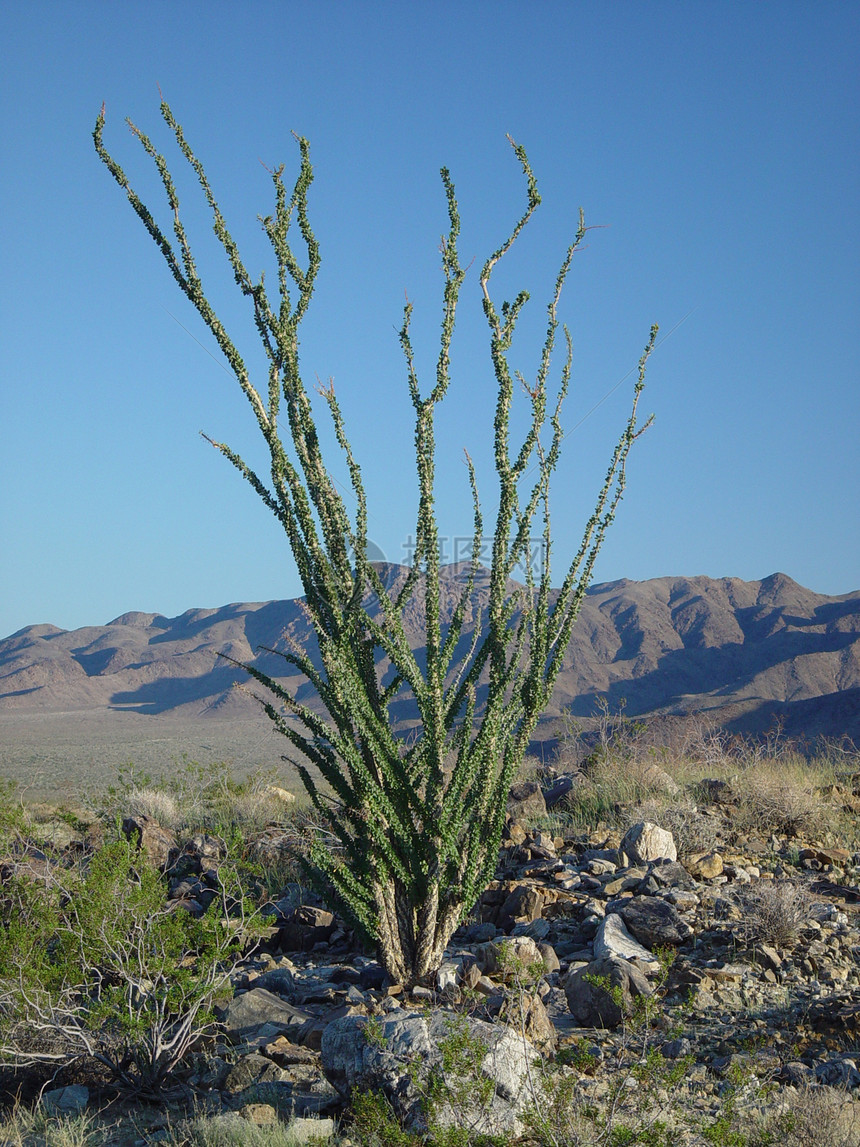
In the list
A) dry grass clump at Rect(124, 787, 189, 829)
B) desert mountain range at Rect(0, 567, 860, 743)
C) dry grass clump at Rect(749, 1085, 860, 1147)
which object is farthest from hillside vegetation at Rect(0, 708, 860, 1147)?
desert mountain range at Rect(0, 567, 860, 743)

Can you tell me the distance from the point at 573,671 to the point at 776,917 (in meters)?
50.3

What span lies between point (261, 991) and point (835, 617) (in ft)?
176

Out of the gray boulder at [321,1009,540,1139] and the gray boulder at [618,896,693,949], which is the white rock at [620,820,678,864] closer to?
the gray boulder at [618,896,693,949]

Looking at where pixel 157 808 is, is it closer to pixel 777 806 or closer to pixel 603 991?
pixel 777 806

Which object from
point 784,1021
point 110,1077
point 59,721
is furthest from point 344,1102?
point 59,721

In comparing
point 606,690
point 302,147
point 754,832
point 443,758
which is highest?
point 302,147

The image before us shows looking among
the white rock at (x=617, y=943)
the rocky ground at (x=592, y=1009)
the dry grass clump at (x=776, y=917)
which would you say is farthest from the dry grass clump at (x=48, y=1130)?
the dry grass clump at (x=776, y=917)

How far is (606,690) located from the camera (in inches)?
2004

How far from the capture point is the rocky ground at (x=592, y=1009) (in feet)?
9.89

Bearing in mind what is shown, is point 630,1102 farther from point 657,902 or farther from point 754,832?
point 754,832

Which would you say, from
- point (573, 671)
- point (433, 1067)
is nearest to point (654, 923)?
point (433, 1067)

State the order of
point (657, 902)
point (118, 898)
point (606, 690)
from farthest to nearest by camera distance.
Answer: point (606, 690) < point (657, 902) < point (118, 898)

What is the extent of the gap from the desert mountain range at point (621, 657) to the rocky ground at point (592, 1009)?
34174mm

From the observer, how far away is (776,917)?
15.7ft
